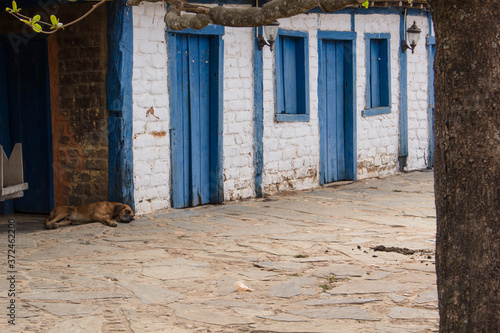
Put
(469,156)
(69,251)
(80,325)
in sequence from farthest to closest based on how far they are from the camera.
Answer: (69,251) → (80,325) → (469,156)

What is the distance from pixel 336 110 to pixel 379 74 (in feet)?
5.36

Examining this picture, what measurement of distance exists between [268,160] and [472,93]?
334 inches

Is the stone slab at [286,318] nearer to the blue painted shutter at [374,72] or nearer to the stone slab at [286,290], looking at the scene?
the stone slab at [286,290]

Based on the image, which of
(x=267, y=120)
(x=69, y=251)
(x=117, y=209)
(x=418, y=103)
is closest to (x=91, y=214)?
(x=117, y=209)

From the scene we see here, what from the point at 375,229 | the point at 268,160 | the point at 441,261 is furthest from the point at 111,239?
the point at 441,261

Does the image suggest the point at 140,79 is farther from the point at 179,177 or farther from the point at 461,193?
the point at 461,193

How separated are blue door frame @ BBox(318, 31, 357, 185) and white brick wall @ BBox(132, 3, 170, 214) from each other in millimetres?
3800

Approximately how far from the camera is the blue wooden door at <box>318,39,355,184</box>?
43.3 ft

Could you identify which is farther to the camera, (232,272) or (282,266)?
(282,266)

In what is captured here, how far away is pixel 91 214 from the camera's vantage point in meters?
9.34

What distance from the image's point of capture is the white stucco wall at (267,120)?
9.92 metres

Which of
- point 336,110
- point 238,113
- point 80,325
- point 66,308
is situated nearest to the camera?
point 80,325

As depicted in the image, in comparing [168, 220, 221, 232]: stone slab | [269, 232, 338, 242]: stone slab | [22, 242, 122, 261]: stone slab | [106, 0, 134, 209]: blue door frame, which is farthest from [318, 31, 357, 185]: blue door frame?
[22, 242, 122, 261]: stone slab

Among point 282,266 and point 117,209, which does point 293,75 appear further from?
point 282,266
